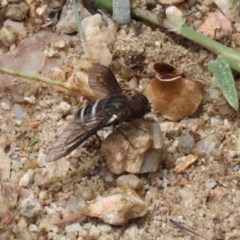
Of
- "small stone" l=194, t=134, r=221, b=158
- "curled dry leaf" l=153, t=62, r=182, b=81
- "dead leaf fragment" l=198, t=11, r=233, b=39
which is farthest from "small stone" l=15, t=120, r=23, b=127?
"dead leaf fragment" l=198, t=11, r=233, b=39

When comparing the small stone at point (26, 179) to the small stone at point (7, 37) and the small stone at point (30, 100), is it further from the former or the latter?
the small stone at point (7, 37)

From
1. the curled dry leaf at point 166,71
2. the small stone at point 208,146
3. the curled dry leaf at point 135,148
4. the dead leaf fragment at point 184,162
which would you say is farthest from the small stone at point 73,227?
the curled dry leaf at point 166,71

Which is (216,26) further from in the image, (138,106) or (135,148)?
(135,148)

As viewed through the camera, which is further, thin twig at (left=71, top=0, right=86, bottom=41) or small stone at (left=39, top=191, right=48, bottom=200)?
thin twig at (left=71, top=0, right=86, bottom=41)

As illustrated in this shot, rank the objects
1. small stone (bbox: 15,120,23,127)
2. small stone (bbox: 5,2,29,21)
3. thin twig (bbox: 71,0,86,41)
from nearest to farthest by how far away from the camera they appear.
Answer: small stone (bbox: 15,120,23,127)
thin twig (bbox: 71,0,86,41)
small stone (bbox: 5,2,29,21)

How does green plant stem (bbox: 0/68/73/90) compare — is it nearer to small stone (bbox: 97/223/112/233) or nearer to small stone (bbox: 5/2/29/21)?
small stone (bbox: 5/2/29/21)

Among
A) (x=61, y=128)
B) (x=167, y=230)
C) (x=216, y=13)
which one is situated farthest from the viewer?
(x=216, y=13)

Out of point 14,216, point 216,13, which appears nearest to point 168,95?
point 216,13

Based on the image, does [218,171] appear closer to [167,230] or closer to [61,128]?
[167,230]
